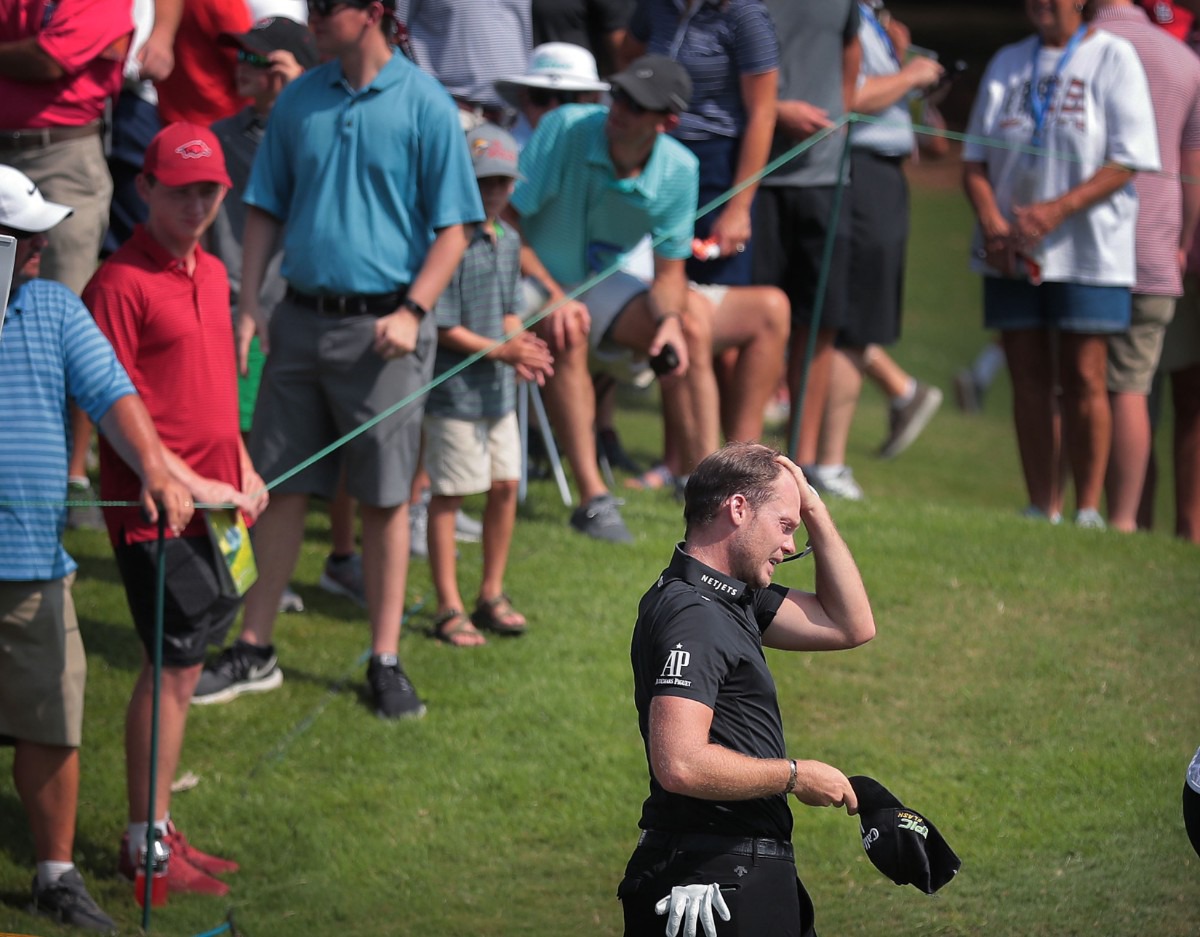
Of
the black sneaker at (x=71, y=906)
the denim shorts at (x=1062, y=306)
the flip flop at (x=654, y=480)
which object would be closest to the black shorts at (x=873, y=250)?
the denim shorts at (x=1062, y=306)

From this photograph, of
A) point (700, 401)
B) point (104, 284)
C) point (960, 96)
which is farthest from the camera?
point (960, 96)

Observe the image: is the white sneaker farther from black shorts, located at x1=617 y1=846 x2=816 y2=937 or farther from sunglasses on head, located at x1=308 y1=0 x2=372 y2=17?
black shorts, located at x1=617 y1=846 x2=816 y2=937

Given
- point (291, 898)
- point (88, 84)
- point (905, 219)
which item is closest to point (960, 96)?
point (905, 219)

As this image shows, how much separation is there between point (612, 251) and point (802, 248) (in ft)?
3.70

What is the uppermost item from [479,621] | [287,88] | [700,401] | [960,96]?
→ [287,88]

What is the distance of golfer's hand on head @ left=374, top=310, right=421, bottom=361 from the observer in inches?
229

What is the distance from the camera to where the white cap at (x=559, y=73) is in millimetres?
7879

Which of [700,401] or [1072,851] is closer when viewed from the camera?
[1072,851]

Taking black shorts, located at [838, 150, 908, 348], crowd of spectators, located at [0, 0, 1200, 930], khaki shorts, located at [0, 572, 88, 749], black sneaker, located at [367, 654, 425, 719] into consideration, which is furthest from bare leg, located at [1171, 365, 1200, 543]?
khaki shorts, located at [0, 572, 88, 749]

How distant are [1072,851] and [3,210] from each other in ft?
12.4

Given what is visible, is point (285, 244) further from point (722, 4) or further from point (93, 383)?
point (722, 4)

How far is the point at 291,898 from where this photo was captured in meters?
5.22

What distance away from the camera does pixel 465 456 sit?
666 centimetres

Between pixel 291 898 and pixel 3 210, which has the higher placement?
pixel 3 210
